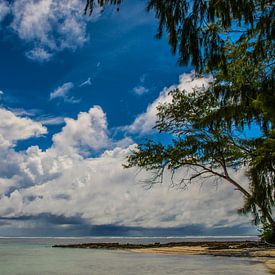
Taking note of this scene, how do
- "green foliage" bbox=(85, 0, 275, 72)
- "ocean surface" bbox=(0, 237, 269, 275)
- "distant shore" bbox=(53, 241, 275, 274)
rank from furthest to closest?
"distant shore" bbox=(53, 241, 275, 274)
"ocean surface" bbox=(0, 237, 269, 275)
"green foliage" bbox=(85, 0, 275, 72)

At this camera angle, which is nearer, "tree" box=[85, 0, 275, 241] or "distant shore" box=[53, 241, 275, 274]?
"tree" box=[85, 0, 275, 241]

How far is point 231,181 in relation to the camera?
17.5 metres

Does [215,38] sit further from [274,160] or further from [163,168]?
[163,168]

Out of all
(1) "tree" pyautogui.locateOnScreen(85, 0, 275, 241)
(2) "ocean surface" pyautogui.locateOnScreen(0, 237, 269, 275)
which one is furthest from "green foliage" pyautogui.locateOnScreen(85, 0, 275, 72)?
(2) "ocean surface" pyautogui.locateOnScreen(0, 237, 269, 275)

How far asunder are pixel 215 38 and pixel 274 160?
679 cm

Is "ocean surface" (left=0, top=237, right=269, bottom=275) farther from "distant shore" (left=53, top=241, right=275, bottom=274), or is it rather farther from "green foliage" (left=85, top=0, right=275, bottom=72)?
"green foliage" (left=85, top=0, right=275, bottom=72)

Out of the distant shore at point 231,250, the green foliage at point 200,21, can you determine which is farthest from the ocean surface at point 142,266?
the green foliage at point 200,21

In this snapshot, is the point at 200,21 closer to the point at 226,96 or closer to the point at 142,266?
the point at 226,96

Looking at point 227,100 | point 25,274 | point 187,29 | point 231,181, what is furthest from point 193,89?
point 187,29

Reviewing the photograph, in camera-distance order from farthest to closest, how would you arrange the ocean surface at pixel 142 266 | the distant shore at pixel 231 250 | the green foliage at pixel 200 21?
the distant shore at pixel 231 250
the ocean surface at pixel 142 266
the green foliage at pixel 200 21

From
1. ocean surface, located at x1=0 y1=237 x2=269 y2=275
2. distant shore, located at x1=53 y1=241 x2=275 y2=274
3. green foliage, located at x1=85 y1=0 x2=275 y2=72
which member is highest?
green foliage, located at x1=85 y1=0 x2=275 y2=72

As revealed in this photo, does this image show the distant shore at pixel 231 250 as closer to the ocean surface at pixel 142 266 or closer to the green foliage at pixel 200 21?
the ocean surface at pixel 142 266

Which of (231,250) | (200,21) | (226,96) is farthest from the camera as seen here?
(231,250)

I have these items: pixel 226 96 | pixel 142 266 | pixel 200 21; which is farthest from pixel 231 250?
pixel 200 21
